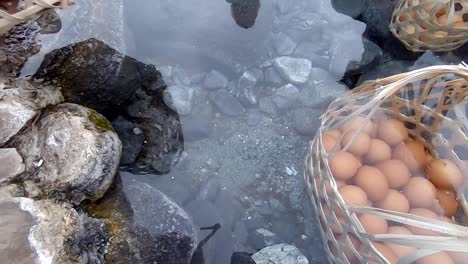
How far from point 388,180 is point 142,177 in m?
1.15

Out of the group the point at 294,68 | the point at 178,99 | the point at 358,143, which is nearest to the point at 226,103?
the point at 178,99

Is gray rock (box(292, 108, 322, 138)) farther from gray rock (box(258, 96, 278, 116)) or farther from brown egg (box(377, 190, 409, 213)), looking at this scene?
brown egg (box(377, 190, 409, 213))

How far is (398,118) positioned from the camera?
77.0 inches

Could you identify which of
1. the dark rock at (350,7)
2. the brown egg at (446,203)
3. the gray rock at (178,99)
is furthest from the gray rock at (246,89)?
the brown egg at (446,203)

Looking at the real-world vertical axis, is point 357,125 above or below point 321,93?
above

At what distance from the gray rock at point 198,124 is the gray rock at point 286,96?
390 mm

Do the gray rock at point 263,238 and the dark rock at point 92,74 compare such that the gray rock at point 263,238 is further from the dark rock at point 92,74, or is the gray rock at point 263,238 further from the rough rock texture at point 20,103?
the rough rock texture at point 20,103

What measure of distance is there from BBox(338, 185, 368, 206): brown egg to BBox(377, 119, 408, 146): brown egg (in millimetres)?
293

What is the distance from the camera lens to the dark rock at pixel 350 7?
8.92 ft

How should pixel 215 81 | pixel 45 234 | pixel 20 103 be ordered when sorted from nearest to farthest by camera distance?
pixel 45 234 < pixel 20 103 < pixel 215 81

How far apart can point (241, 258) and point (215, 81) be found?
995 millimetres

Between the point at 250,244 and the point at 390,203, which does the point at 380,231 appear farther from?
the point at 250,244

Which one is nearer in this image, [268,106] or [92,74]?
[92,74]

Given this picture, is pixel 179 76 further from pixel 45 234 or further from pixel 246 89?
pixel 45 234
